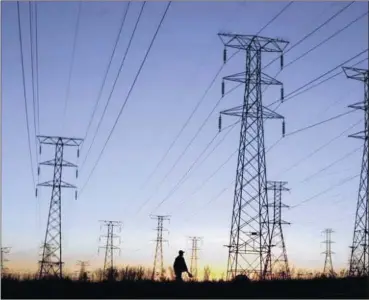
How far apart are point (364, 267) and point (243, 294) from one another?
61.6 feet

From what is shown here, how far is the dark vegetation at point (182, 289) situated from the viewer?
15.5 metres

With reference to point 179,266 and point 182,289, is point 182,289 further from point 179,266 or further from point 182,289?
point 179,266

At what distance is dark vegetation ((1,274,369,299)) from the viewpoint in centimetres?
1552

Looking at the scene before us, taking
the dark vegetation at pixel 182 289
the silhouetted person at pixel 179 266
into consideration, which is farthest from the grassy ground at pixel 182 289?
the silhouetted person at pixel 179 266

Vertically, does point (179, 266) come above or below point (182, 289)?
above

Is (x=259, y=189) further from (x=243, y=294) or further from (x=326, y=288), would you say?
(x=243, y=294)

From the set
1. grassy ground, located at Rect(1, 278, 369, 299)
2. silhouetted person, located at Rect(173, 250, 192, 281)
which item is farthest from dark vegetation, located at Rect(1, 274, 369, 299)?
silhouetted person, located at Rect(173, 250, 192, 281)

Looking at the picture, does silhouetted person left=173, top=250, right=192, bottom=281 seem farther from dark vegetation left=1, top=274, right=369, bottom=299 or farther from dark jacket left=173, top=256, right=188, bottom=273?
dark vegetation left=1, top=274, right=369, bottom=299

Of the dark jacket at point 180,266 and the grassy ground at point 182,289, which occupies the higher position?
the dark jacket at point 180,266

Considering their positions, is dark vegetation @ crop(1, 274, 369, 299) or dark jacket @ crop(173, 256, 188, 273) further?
dark jacket @ crop(173, 256, 188, 273)

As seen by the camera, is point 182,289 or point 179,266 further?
point 179,266

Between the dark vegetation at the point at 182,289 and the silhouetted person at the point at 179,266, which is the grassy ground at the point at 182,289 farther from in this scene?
the silhouetted person at the point at 179,266

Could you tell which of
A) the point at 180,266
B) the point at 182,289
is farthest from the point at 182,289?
the point at 180,266

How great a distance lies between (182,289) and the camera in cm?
1656
